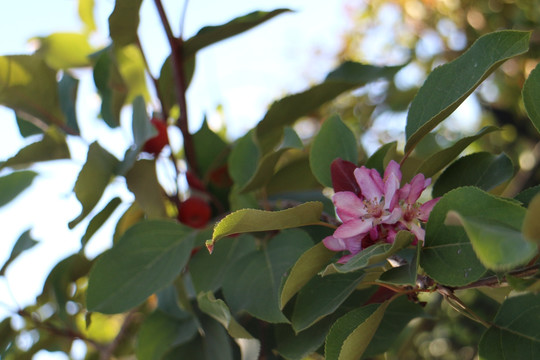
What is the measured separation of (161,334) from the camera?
87 cm

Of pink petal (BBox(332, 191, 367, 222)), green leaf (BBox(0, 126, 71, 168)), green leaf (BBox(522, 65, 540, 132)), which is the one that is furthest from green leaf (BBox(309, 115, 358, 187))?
green leaf (BBox(0, 126, 71, 168))

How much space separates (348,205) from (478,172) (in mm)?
173

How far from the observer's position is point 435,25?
8.45ft


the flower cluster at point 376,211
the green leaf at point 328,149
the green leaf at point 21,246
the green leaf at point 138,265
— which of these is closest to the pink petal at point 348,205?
the flower cluster at point 376,211

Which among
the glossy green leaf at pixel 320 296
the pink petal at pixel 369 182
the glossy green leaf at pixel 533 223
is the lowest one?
the glossy green leaf at pixel 320 296

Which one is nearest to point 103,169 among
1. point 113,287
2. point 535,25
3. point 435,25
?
point 113,287

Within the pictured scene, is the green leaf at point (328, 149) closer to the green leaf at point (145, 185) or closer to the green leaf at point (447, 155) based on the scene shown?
the green leaf at point (447, 155)

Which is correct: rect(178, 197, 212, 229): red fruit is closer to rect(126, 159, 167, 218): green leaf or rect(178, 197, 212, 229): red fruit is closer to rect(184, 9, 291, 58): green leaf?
rect(126, 159, 167, 218): green leaf

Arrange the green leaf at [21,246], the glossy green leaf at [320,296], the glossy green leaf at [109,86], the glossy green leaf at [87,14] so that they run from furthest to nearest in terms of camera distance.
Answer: the glossy green leaf at [87,14] < the green leaf at [21,246] < the glossy green leaf at [109,86] < the glossy green leaf at [320,296]

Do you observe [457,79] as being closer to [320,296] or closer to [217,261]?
[320,296]

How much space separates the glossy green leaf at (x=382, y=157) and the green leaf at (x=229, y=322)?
246 mm

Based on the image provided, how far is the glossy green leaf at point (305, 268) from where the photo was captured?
0.56 metres

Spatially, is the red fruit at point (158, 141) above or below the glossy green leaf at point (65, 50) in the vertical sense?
below

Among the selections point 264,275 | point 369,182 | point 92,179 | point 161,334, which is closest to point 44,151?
point 92,179
